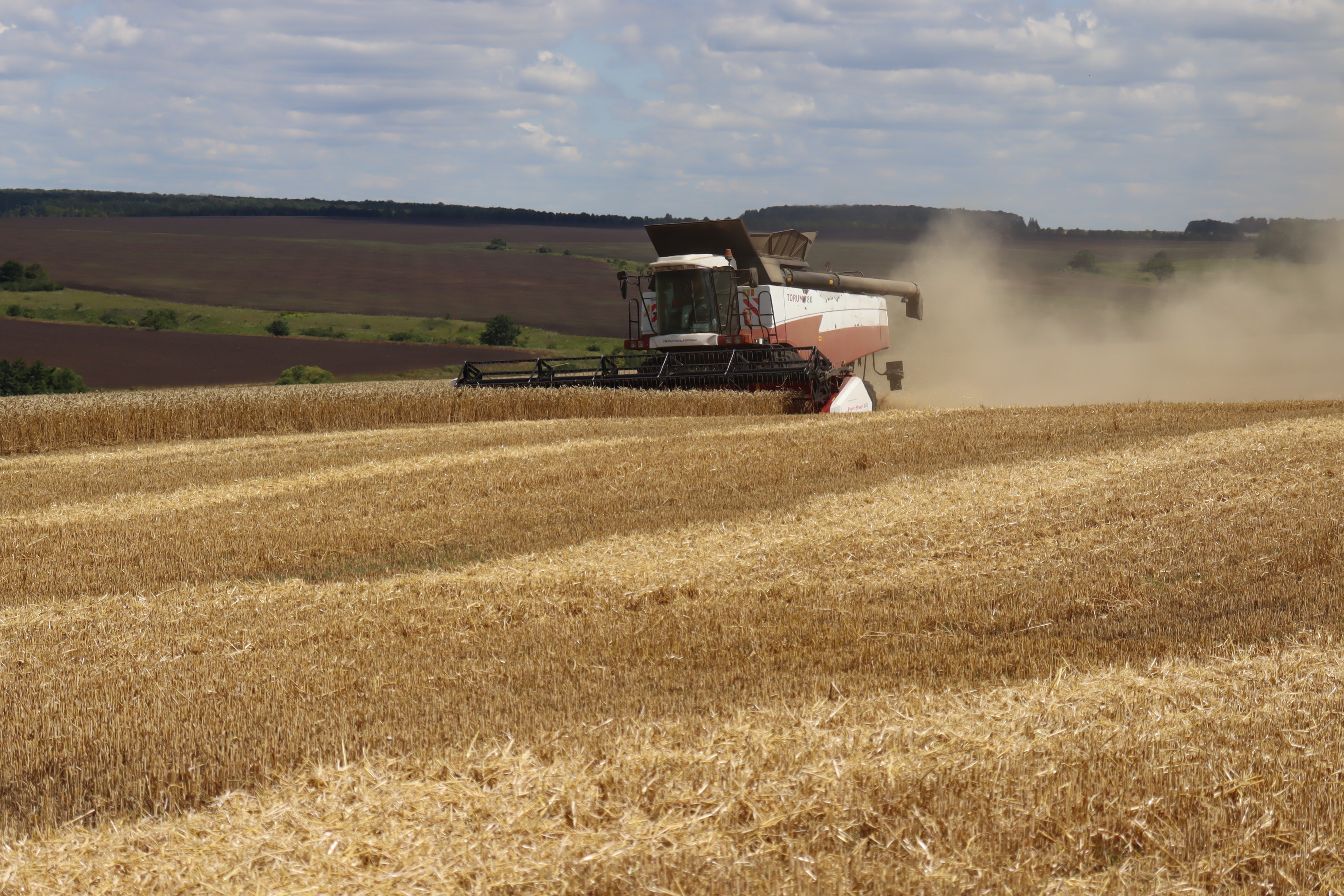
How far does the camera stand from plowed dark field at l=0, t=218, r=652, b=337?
2229 inches

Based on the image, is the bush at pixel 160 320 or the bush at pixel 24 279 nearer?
the bush at pixel 160 320

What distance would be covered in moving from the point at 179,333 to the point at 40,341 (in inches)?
232

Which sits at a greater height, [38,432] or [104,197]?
[104,197]

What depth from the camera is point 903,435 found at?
1368 centimetres

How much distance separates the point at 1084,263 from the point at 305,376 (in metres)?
54.3

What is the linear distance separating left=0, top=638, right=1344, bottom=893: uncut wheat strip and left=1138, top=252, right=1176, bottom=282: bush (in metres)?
59.5

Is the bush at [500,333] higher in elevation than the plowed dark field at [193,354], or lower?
Answer: higher

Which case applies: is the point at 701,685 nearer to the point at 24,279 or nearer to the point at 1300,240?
the point at 1300,240

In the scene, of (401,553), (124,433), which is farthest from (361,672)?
(124,433)

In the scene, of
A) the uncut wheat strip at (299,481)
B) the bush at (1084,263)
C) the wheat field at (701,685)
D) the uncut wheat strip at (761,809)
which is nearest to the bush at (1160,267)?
the bush at (1084,263)

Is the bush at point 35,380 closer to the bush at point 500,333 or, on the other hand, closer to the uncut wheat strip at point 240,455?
the uncut wheat strip at point 240,455

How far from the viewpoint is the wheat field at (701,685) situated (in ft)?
11.1

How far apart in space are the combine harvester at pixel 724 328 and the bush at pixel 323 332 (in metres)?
27.8

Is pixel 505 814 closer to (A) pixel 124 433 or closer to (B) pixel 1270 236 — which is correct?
(A) pixel 124 433
